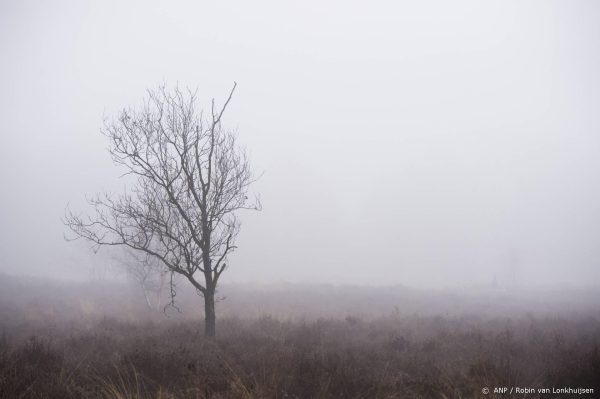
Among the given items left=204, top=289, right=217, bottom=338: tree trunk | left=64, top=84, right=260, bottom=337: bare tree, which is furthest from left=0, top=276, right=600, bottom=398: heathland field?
left=64, top=84, right=260, bottom=337: bare tree

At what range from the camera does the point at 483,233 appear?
126 metres

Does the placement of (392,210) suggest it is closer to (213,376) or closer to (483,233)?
(483,233)

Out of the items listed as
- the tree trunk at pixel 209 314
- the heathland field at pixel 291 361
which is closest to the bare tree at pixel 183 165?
the tree trunk at pixel 209 314

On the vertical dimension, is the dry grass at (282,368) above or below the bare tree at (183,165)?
below

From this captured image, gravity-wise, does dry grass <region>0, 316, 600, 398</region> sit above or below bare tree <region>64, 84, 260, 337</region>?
below

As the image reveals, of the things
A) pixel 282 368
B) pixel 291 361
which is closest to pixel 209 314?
pixel 291 361

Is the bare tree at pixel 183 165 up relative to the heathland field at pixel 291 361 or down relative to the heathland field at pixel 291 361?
up

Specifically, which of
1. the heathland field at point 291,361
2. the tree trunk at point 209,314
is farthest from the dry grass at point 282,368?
the tree trunk at point 209,314

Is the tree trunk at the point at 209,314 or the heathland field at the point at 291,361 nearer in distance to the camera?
the heathland field at the point at 291,361

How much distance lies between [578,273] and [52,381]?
13363 cm

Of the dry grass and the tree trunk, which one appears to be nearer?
the dry grass

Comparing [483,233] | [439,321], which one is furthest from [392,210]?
[439,321]

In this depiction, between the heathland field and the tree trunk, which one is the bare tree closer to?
the tree trunk

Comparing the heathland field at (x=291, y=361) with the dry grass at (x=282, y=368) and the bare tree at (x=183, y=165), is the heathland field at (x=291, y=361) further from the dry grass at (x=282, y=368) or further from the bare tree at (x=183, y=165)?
the bare tree at (x=183, y=165)
